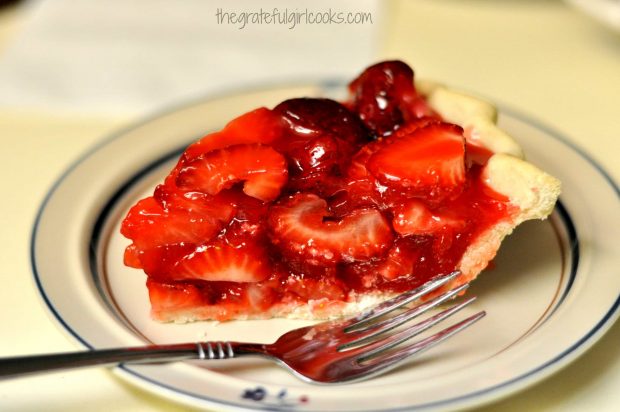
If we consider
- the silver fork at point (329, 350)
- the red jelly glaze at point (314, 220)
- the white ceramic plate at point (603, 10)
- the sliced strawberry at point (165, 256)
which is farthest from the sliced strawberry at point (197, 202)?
the white ceramic plate at point (603, 10)

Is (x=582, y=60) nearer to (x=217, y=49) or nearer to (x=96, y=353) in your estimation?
(x=217, y=49)

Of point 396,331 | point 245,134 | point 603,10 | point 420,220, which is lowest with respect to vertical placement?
point 396,331

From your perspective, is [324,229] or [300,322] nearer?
[324,229]

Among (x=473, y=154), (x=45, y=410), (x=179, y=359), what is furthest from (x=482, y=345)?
(x=45, y=410)

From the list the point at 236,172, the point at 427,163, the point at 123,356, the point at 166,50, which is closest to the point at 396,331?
the point at 427,163

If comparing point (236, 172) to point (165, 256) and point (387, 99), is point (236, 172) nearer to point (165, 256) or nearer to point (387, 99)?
point (165, 256)

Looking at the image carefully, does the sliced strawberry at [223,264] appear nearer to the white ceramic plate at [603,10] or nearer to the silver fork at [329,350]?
the silver fork at [329,350]

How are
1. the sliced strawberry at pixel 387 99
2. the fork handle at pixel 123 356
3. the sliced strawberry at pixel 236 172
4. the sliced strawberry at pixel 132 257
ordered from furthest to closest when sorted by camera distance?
the sliced strawberry at pixel 387 99 < the sliced strawberry at pixel 132 257 < the sliced strawberry at pixel 236 172 < the fork handle at pixel 123 356
